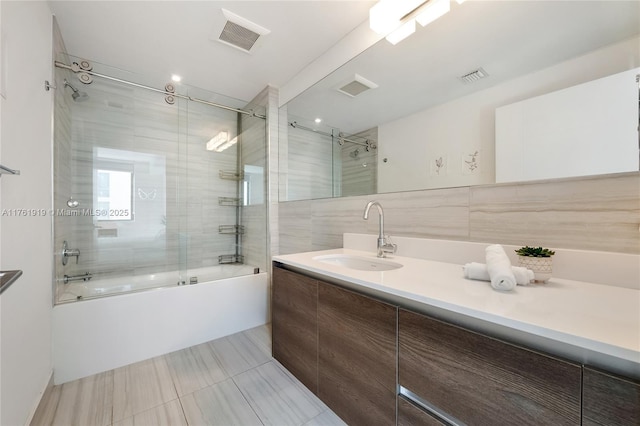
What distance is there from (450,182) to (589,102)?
0.55 metres

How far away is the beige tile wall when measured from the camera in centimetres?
84

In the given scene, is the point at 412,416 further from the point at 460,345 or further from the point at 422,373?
the point at 460,345

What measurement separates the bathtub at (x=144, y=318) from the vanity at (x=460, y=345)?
101 centimetres

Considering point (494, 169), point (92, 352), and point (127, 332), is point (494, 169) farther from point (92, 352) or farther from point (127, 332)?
point (92, 352)

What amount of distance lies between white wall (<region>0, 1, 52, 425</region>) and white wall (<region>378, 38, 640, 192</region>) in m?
1.83

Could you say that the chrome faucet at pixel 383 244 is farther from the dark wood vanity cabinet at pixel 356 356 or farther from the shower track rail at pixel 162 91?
the shower track rail at pixel 162 91

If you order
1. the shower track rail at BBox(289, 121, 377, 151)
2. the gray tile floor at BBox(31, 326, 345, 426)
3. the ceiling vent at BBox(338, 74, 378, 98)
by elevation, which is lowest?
the gray tile floor at BBox(31, 326, 345, 426)

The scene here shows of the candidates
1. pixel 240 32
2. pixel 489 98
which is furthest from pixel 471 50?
pixel 240 32

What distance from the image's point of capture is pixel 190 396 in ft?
4.55

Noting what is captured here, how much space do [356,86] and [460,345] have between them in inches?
69.3

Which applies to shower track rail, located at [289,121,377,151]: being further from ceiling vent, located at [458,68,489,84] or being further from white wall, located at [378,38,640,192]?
ceiling vent, located at [458,68,489,84]

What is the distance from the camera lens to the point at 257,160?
263cm

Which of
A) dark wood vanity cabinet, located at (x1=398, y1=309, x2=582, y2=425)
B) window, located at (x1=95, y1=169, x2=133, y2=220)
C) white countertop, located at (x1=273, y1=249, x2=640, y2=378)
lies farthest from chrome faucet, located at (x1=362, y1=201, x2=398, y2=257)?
window, located at (x1=95, y1=169, x2=133, y2=220)

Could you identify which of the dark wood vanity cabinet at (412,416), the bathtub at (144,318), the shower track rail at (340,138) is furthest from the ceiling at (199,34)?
the dark wood vanity cabinet at (412,416)
